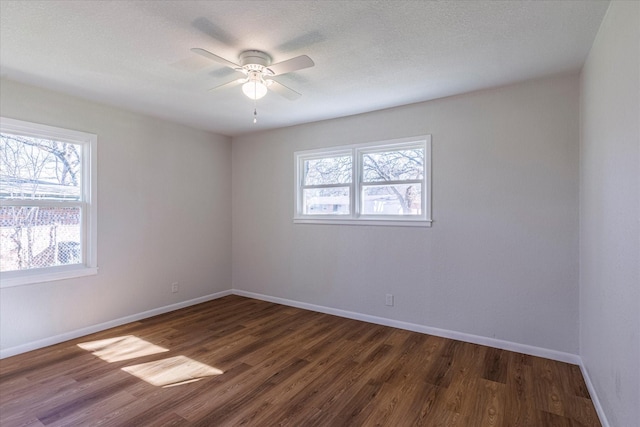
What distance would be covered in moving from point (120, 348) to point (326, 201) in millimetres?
2722

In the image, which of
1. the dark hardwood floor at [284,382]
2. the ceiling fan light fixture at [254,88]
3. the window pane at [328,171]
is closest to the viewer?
the dark hardwood floor at [284,382]

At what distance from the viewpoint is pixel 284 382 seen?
95.1 inches

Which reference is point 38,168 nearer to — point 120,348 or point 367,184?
point 120,348

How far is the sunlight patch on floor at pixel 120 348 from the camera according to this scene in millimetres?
2836

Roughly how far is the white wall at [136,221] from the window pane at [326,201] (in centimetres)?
141

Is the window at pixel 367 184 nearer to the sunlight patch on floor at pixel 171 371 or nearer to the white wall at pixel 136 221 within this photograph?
the white wall at pixel 136 221

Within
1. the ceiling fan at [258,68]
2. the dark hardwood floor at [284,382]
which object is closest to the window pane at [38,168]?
the dark hardwood floor at [284,382]

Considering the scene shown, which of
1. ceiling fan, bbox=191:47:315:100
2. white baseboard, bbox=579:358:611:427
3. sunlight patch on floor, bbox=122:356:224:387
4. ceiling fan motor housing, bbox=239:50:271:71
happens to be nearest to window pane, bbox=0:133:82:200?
sunlight patch on floor, bbox=122:356:224:387

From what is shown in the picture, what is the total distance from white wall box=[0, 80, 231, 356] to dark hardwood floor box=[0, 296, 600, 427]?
355 millimetres

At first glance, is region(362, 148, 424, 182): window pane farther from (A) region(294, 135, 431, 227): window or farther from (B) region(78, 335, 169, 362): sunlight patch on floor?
(B) region(78, 335, 169, 362): sunlight patch on floor

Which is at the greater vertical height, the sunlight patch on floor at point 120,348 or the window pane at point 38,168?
the window pane at point 38,168

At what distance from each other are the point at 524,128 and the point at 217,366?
134 inches

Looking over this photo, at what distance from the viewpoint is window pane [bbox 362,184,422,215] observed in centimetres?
354

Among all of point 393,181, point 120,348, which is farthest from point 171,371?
point 393,181
